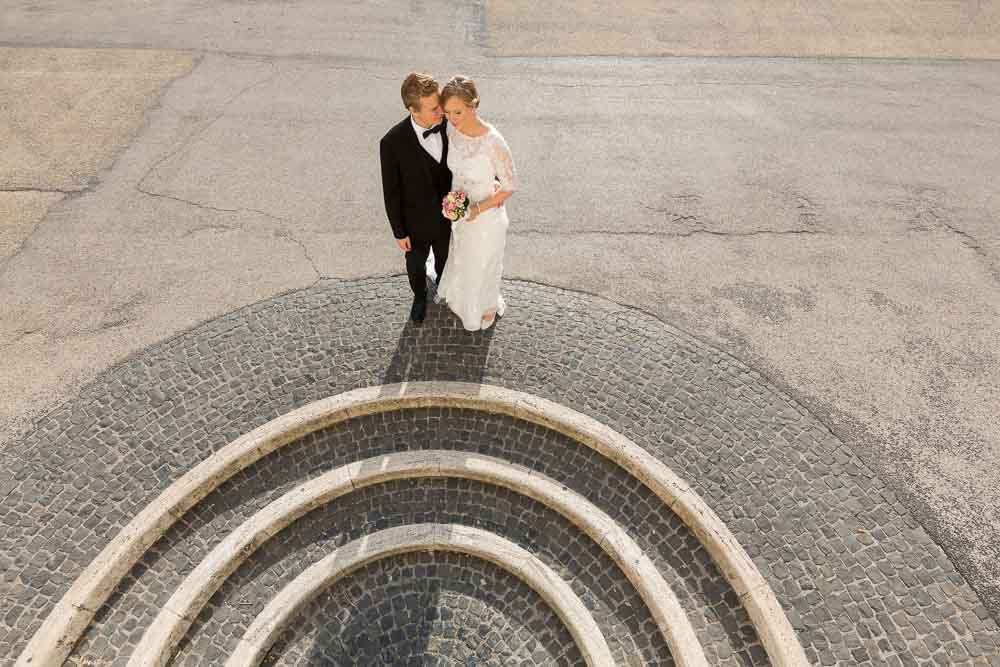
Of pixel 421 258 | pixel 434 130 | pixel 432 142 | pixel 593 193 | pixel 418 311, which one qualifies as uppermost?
pixel 434 130

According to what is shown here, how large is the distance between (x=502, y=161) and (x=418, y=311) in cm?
224

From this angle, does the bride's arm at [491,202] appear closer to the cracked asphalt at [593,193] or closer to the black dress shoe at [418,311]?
the black dress shoe at [418,311]

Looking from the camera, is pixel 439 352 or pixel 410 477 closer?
pixel 410 477

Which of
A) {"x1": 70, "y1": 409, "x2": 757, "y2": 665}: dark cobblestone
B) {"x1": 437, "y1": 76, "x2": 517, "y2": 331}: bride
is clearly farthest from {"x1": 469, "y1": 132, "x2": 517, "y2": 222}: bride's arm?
{"x1": 70, "y1": 409, "x2": 757, "y2": 665}: dark cobblestone

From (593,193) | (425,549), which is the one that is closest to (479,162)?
(425,549)

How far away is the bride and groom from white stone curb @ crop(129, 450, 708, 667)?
1.82 m

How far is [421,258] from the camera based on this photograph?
6168mm

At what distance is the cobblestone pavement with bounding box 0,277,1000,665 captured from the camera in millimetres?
4656

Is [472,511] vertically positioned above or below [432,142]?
below

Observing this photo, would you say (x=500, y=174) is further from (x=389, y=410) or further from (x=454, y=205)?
(x=389, y=410)

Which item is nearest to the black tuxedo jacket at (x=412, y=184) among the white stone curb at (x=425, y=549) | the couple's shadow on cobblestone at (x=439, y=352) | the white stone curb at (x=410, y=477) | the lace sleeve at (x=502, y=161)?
the lace sleeve at (x=502, y=161)

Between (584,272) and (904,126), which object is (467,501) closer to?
(584,272)

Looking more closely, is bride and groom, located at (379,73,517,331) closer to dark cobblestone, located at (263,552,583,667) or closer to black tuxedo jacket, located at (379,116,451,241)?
black tuxedo jacket, located at (379,116,451,241)

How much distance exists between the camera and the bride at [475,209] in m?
4.76
